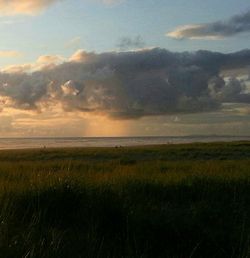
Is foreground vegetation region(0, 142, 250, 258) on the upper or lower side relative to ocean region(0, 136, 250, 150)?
upper

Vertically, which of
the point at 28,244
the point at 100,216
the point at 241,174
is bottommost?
the point at 241,174

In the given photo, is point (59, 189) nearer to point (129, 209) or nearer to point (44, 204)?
point (44, 204)

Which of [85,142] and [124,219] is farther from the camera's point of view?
[85,142]

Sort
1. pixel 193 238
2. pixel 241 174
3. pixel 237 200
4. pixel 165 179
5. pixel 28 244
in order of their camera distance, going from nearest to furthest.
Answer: pixel 28 244 < pixel 193 238 < pixel 237 200 < pixel 165 179 < pixel 241 174

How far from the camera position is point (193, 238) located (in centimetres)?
887

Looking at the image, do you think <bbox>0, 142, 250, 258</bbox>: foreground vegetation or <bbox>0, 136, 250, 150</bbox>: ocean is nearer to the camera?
<bbox>0, 142, 250, 258</bbox>: foreground vegetation

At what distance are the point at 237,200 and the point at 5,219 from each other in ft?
22.5

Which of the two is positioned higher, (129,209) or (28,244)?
(28,244)

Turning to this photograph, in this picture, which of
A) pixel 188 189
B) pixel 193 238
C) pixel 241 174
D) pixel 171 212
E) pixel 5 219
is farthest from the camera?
pixel 241 174

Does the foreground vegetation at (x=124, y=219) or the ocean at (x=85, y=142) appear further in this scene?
the ocean at (x=85, y=142)

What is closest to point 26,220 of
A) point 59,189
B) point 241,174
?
point 59,189

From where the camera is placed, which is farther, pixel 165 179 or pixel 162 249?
pixel 165 179

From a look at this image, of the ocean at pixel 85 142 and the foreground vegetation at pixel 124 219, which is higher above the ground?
A: the foreground vegetation at pixel 124 219

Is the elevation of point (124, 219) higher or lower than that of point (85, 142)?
higher
